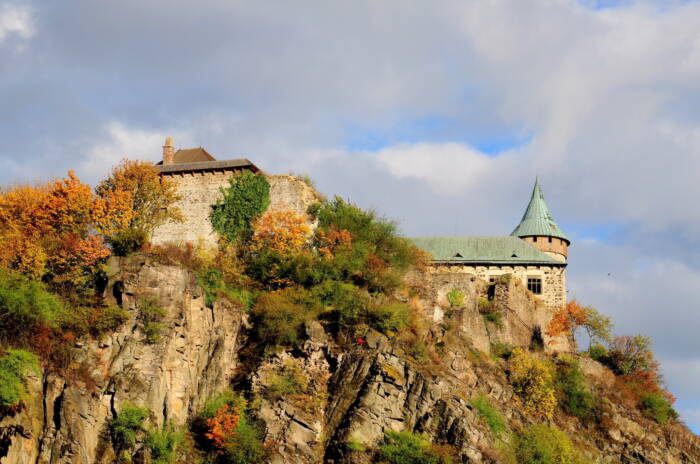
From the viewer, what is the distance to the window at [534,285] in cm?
6231

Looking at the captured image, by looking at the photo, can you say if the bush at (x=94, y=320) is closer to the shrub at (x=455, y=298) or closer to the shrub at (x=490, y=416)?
the shrub at (x=490, y=416)

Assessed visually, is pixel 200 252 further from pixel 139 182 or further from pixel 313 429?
pixel 313 429

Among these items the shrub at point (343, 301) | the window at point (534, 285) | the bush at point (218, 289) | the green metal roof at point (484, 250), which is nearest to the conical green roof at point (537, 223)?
the green metal roof at point (484, 250)

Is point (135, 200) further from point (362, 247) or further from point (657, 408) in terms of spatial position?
point (657, 408)

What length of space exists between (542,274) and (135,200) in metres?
28.8

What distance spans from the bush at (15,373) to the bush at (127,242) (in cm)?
796

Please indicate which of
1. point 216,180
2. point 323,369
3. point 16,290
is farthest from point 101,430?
point 216,180

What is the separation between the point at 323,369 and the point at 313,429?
339cm

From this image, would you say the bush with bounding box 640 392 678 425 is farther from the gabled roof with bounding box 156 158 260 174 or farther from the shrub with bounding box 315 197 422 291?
the gabled roof with bounding box 156 158 260 174

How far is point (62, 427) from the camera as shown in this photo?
35.4 meters

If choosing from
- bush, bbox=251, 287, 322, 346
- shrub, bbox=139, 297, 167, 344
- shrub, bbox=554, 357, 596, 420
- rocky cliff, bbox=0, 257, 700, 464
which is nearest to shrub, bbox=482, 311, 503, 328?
shrub, bbox=554, 357, 596, 420

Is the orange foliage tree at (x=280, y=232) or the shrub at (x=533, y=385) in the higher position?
the orange foliage tree at (x=280, y=232)

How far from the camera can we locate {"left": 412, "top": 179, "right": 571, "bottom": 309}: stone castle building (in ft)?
203

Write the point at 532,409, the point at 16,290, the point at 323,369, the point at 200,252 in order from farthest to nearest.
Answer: the point at 200,252 < the point at 532,409 < the point at 323,369 < the point at 16,290
